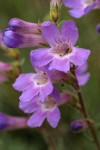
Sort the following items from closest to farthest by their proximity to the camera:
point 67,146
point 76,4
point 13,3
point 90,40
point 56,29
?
point 56,29 → point 76,4 → point 67,146 → point 90,40 → point 13,3

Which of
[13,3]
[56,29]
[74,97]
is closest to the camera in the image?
[56,29]

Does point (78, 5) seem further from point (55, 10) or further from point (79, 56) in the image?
point (79, 56)

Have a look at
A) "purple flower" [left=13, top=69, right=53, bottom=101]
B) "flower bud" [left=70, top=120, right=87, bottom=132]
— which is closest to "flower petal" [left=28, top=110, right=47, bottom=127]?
"purple flower" [left=13, top=69, right=53, bottom=101]

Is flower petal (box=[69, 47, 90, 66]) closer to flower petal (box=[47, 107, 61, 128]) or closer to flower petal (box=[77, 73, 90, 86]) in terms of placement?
flower petal (box=[47, 107, 61, 128])

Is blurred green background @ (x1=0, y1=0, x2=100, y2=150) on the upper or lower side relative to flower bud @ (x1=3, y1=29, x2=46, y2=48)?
lower

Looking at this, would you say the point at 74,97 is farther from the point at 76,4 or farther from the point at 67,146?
the point at 67,146

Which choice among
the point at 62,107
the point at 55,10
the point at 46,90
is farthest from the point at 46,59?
the point at 62,107

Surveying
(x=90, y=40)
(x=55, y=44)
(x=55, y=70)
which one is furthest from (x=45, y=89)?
(x=90, y=40)
